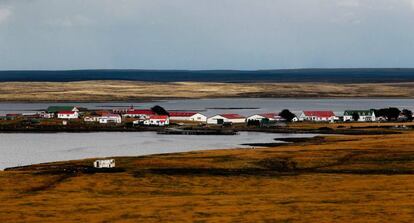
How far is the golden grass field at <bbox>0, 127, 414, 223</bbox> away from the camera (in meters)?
40.3

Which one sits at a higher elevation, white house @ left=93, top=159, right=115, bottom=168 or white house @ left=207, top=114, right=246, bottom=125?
white house @ left=207, top=114, right=246, bottom=125

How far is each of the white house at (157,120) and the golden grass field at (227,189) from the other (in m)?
57.0

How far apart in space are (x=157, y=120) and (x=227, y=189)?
84.3 meters

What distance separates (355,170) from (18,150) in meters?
43.4

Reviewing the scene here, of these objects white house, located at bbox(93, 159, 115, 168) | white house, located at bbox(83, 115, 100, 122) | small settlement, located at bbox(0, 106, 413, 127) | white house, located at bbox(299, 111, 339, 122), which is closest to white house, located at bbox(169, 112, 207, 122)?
small settlement, located at bbox(0, 106, 413, 127)

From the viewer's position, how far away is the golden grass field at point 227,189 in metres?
40.3

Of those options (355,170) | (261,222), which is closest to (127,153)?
(355,170)

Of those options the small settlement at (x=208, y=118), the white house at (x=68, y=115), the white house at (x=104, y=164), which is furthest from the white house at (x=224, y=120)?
the white house at (x=104, y=164)

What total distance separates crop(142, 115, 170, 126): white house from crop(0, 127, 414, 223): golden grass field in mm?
56976

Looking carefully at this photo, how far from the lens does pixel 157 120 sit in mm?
136250

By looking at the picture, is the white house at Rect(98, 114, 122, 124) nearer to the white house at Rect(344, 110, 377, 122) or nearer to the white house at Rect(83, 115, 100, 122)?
the white house at Rect(83, 115, 100, 122)

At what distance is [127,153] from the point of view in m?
88.6

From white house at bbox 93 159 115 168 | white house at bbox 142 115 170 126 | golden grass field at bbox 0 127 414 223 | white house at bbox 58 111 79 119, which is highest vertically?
white house at bbox 58 111 79 119

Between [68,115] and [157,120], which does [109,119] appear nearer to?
[157,120]
